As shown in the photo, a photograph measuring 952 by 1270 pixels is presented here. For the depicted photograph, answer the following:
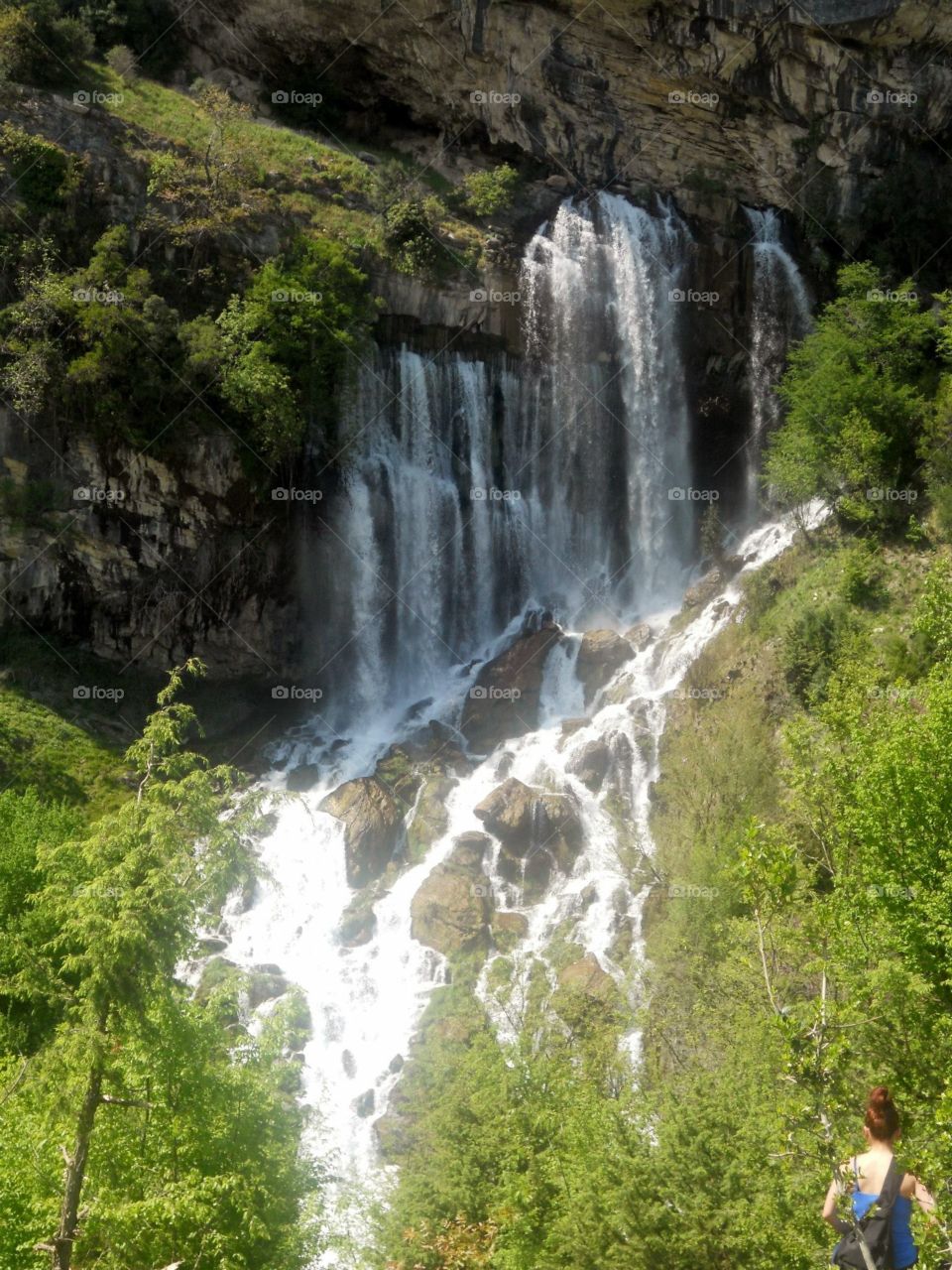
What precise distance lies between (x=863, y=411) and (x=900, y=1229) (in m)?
23.5

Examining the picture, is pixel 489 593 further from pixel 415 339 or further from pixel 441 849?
pixel 441 849

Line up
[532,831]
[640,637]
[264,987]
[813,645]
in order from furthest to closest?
1. [640,637]
2. [532,831]
3. [813,645]
4. [264,987]

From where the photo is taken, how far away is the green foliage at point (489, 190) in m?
35.8

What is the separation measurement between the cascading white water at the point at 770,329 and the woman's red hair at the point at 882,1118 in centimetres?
3023

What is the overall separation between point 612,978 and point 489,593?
15.4 meters

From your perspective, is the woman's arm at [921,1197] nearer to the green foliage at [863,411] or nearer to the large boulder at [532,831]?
the large boulder at [532,831]

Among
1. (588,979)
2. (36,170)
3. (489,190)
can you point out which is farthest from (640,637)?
(36,170)

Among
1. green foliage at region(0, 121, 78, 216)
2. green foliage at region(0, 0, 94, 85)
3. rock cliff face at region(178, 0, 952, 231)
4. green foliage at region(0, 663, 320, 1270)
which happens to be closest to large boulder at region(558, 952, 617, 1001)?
green foliage at region(0, 663, 320, 1270)

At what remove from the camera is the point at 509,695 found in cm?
2881

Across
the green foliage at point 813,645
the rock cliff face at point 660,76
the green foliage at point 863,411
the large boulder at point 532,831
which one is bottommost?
the large boulder at point 532,831

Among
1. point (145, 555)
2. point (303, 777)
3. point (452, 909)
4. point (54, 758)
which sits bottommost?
point (452, 909)

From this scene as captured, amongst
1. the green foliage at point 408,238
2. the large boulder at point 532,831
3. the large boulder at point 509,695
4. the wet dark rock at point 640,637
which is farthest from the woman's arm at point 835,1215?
the green foliage at point 408,238

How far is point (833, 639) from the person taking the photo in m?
23.4

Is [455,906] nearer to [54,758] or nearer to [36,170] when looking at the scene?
[54,758]
